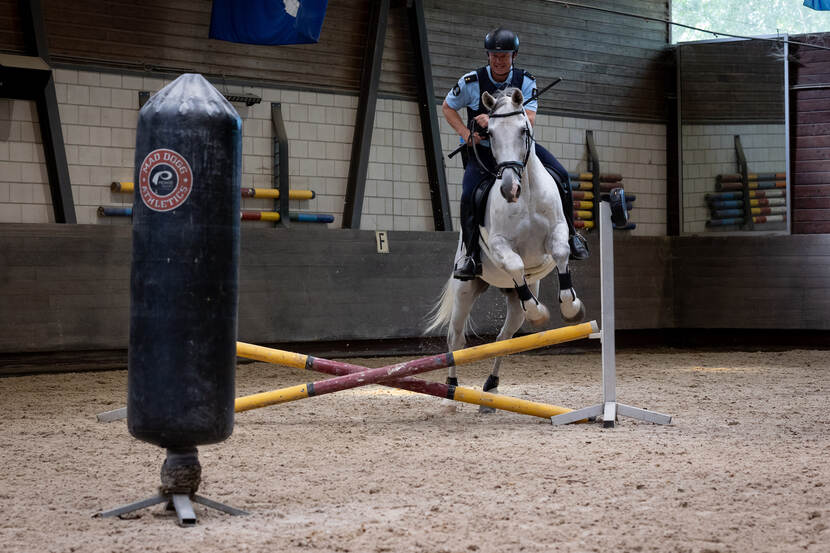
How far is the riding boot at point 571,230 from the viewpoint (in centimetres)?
522

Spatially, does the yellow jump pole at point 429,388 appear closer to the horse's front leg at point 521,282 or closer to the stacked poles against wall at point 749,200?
the horse's front leg at point 521,282

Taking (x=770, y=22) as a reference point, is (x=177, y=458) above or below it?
below

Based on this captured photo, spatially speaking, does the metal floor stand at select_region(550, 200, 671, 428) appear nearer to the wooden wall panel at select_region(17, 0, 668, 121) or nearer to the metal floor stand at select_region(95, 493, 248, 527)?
the metal floor stand at select_region(95, 493, 248, 527)

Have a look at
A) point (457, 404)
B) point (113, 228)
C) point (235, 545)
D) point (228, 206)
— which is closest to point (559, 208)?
point (457, 404)

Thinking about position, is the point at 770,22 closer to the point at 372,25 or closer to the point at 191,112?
the point at 372,25

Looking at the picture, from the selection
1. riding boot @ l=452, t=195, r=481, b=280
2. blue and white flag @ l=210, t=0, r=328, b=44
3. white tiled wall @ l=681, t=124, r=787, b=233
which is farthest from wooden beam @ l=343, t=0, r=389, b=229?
riding boot @ l=452, t=195, r=481, b=280

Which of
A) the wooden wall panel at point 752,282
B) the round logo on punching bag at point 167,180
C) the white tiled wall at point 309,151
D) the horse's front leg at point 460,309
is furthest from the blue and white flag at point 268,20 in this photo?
the round logo on punching bag at point 167,180

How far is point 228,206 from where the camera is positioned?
3.04 meters

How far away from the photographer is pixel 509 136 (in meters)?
4.86

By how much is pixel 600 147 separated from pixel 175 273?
29.9ft

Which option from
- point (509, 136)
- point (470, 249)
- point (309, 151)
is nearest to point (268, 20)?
point (309, 151)

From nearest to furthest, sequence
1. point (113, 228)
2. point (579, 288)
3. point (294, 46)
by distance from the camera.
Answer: point (113, 228)
point (294, 46)
point (579, 288)

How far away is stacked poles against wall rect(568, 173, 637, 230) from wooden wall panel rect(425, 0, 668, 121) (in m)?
0.83

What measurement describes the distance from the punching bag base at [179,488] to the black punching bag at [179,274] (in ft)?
0.40
